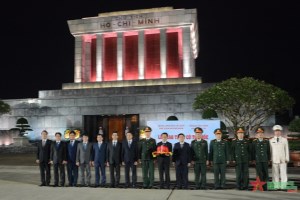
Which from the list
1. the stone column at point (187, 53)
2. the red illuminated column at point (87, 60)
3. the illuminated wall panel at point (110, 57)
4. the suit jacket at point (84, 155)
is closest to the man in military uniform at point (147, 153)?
the suit jacket at point (84, 155)

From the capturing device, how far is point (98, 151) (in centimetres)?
1339

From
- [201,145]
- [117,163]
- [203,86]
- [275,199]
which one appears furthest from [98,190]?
[203,86]

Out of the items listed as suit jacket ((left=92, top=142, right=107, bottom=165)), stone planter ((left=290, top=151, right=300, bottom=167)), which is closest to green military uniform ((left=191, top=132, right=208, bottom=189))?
suit jacket ((left=92, top=142, right=107, bottom=165))

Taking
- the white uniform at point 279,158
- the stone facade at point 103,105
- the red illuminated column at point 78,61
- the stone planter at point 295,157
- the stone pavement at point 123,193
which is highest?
the red illuminated column at point 78,61

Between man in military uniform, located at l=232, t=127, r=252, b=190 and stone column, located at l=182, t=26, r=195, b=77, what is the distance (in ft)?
88.0

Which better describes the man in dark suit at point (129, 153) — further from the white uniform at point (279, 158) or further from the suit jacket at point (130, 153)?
the white uniform at point (279, 158)

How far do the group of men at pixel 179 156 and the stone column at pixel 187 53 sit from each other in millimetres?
26558

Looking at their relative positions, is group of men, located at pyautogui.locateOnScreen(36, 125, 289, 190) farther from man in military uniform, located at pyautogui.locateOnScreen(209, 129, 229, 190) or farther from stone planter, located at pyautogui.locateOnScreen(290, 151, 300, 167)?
stone planter, located at pyautogui.locateOnScreen(290, 151, 300, 167)

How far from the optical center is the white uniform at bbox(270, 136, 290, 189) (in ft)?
37.9

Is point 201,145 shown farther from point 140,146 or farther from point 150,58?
point 150,58

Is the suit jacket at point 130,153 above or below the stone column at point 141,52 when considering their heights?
below

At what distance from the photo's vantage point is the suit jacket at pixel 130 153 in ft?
42.5

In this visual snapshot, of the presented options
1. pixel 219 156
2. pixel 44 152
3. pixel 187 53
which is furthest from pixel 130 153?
pixel 187 53

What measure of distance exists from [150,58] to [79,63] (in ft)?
28.9
